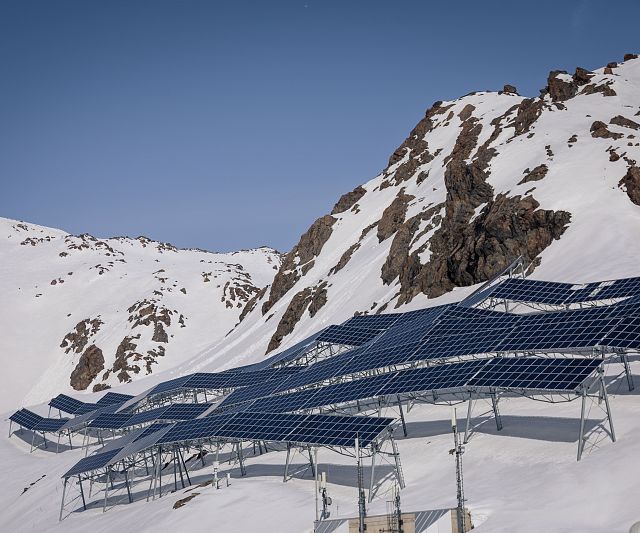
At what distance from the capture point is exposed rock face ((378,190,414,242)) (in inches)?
5344

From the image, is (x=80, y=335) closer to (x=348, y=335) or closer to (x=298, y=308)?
(x=298, y=308)

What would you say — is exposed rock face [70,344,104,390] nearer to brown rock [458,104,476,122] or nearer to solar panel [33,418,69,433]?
solar panel [33,418,69,433]

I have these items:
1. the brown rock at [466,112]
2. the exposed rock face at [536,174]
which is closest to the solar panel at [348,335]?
the exposed rock face at [536,174]

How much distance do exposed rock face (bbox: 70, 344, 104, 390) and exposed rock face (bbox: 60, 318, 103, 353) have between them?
19.5 feet

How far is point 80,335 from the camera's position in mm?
167875

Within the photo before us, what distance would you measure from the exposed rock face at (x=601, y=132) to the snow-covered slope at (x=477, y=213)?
0.21 m

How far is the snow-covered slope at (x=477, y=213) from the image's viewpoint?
95125mm

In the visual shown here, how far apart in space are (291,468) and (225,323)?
394ft

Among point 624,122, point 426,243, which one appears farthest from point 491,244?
point 624,122

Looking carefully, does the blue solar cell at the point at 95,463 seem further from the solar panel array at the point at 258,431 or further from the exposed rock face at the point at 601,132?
the exposed rock face at the point at 601,132

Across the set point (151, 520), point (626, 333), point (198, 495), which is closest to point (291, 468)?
point (198, 495)

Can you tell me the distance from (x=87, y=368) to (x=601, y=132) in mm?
106984

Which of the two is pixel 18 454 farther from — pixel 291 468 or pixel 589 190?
pixel 589 190

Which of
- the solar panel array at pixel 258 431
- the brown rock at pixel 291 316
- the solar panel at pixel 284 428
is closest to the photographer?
the solar panel at pixel 284 428
